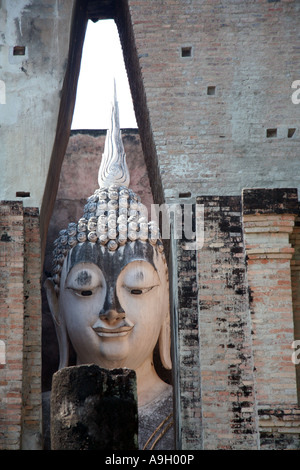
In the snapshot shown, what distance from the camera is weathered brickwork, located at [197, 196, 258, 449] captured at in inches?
503

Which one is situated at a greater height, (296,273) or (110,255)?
(110,255)

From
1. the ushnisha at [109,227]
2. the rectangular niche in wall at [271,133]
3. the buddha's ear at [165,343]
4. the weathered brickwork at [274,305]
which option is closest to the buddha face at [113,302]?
the ushnisha at [109,227]

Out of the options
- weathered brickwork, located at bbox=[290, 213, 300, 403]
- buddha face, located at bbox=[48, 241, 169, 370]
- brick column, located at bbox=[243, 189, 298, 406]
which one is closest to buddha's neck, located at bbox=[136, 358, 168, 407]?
buddha face, located at bbox=[48, 241, 169, 370]

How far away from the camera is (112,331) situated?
15.0 metres

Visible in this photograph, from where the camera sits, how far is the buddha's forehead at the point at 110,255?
1527cm

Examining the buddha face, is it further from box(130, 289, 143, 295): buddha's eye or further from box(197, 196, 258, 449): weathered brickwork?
box(197, 196, 258, 449): weathered brickwork

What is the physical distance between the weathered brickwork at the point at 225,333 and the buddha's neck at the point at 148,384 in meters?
2.62

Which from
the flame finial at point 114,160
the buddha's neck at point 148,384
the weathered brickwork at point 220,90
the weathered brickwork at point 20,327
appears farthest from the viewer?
the flame finial at point 114,160

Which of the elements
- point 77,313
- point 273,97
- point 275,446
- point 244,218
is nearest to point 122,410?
point 275,446

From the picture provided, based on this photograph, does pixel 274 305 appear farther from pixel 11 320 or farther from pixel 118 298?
pixel 11 320

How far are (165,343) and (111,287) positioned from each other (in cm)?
142

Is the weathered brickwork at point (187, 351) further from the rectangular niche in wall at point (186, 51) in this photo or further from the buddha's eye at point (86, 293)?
the rectangular niche in wall at point (186, 51)

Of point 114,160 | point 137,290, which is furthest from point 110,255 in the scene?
point 114,160

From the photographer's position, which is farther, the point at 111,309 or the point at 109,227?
the point at 109,227
